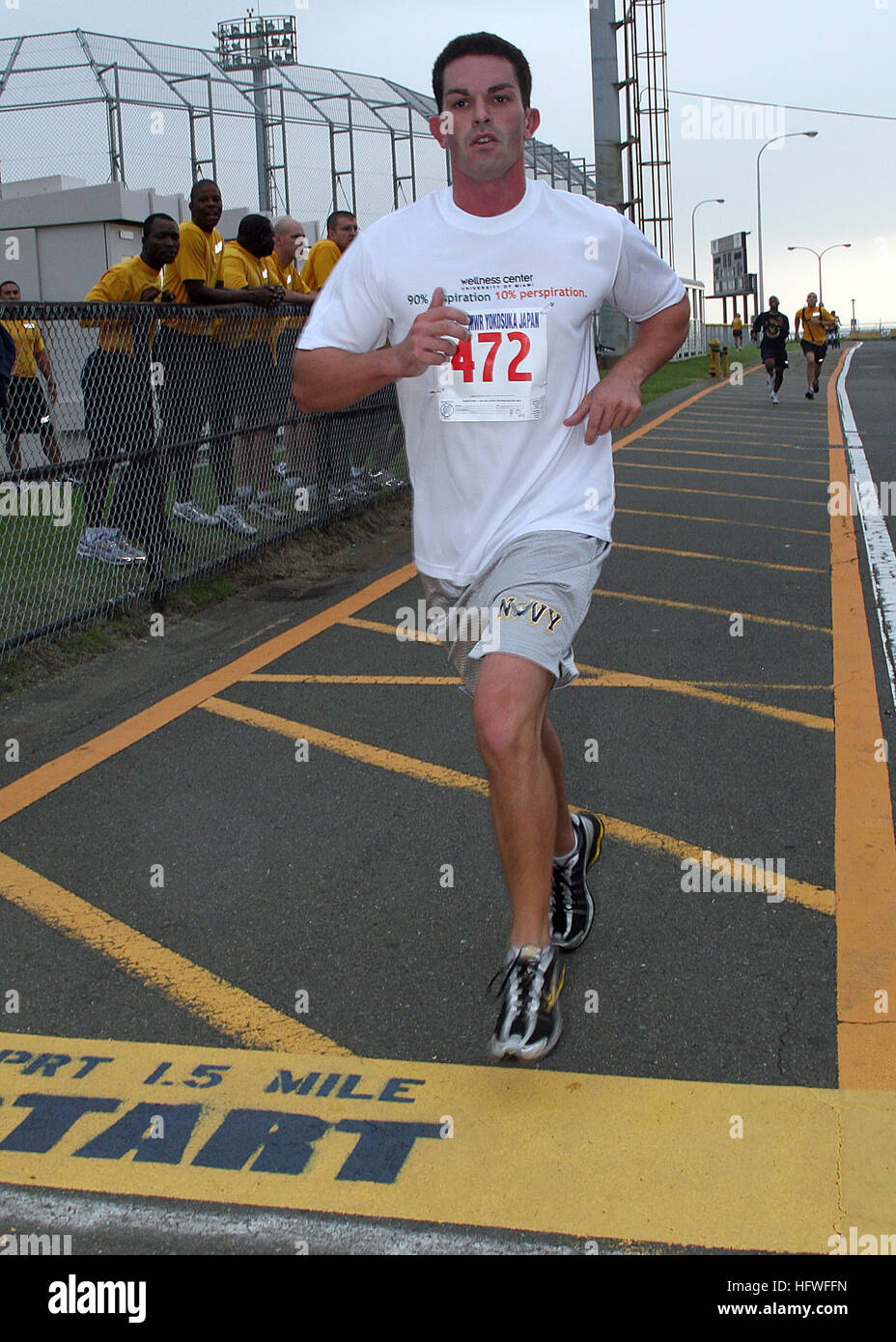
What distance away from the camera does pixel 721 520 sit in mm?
9945

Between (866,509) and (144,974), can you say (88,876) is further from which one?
(866,509)

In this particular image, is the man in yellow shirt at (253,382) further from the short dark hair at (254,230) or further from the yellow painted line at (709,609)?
the yellow painted line at (709,609)

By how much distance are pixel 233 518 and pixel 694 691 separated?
3466mm

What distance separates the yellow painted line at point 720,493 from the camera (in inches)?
422

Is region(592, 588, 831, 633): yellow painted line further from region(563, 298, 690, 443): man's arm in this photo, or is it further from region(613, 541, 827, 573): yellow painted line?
region(563, 298, 690, 443): man's arm

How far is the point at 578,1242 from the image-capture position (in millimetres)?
2342

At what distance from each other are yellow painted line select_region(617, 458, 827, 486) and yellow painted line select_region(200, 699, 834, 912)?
775 cm

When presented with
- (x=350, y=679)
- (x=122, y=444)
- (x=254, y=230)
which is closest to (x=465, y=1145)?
(x=350, y=679)

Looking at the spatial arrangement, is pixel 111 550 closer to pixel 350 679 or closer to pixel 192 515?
pixel 192 515

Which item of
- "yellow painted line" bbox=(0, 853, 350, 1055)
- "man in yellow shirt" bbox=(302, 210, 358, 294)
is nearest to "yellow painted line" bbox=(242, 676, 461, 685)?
"yellow painted line" bbox=(0, 853, 350, 1055)

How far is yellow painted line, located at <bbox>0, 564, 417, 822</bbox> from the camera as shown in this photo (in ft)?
15.6

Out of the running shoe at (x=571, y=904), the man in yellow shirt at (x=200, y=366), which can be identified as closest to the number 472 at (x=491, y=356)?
the running shoe at (x=571, y=904)

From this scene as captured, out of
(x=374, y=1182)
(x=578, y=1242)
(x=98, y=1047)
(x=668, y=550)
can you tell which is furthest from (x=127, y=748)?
(x=668, y=550)
